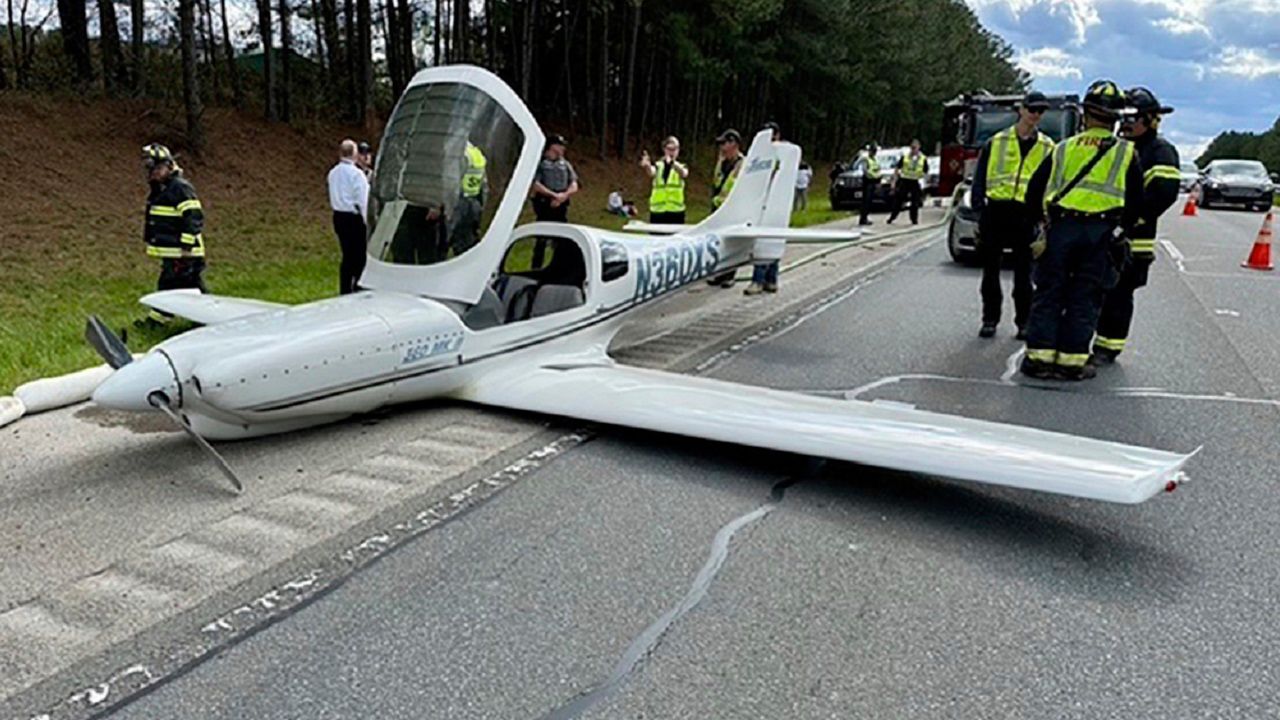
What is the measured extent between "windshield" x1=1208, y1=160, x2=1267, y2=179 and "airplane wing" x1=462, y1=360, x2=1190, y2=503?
32.5 metres

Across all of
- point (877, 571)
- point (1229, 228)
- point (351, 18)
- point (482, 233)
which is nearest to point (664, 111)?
point (351, 18)

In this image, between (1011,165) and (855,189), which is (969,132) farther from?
(1011,165)

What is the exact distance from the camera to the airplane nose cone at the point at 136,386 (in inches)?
155

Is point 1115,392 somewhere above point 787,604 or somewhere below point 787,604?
above

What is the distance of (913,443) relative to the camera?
157 inches

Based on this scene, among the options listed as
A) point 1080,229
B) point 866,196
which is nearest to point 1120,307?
point 1080,229

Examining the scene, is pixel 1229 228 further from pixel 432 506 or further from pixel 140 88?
pixel 140 88

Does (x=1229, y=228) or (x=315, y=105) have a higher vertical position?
(x=315, y=105)

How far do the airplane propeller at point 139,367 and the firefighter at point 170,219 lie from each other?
3511 millimetres

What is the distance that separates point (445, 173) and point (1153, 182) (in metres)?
4.96

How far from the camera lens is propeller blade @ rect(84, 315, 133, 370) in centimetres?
416

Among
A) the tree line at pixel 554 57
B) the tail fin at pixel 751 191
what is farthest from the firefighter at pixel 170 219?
the tree line at pixel 554 57

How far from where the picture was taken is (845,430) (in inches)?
166

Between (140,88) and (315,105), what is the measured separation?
18.6 ft
